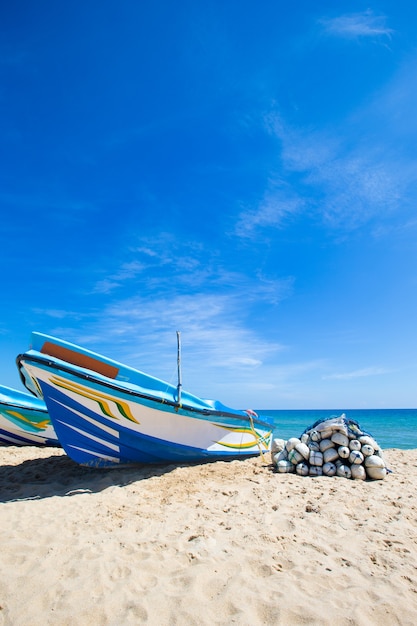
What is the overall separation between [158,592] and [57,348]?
455cm

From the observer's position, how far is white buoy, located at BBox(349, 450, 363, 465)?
6206 mm

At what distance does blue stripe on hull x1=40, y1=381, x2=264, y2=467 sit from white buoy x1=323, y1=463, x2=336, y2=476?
2.94 metres

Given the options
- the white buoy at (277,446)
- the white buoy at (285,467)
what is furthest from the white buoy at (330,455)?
the white buoy at (277,446)

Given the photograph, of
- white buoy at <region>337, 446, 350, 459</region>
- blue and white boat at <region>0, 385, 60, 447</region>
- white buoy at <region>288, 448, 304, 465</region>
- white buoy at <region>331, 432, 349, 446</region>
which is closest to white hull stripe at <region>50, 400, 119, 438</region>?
white buoy at <region>288, 448, 304, 465</region>

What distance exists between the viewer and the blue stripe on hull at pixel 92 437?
603 cm

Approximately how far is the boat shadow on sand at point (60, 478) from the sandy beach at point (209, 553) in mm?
66

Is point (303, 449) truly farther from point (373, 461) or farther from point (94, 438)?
point (94, 438)

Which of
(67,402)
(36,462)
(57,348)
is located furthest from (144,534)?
(36,462)

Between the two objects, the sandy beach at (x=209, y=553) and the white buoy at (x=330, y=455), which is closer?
the sandy beach at (x=209, y=553)

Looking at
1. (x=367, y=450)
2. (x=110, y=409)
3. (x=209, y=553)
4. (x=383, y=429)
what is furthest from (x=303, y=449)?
(x=383, y=429)

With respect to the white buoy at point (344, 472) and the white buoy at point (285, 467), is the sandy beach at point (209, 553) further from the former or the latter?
the white buoy at point (285, 467)

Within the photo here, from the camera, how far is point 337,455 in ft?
21.1

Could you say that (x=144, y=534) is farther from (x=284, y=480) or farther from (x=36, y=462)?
(x=36, y=462)

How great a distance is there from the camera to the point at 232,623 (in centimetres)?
235
